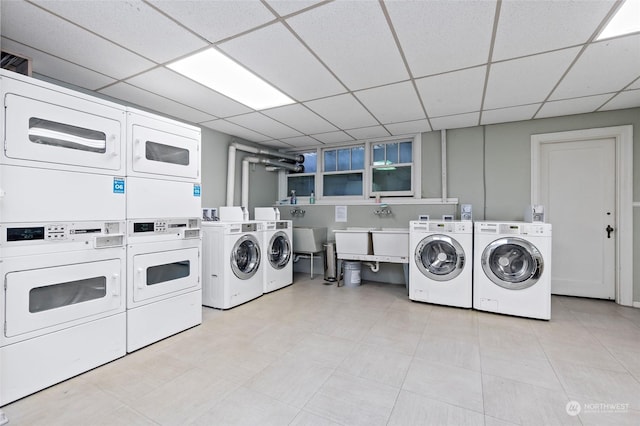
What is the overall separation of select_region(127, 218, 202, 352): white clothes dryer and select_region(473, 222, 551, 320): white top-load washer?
3103 millimetres

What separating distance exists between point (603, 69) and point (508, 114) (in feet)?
3.80

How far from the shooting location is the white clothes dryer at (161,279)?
2.30 m

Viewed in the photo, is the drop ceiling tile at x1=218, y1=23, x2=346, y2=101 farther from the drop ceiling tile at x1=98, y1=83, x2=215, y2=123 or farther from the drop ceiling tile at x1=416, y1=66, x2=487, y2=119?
the drop ceiling tile at x1=98, y1=83, x2=215, y2=123

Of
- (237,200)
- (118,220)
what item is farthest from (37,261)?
(237,200)

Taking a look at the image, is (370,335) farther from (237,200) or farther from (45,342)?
(237,200)

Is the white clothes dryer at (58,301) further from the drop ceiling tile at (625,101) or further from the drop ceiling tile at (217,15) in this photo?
the drop ceiling tile at (625,101)

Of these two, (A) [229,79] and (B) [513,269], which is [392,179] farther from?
(A) [229,79]

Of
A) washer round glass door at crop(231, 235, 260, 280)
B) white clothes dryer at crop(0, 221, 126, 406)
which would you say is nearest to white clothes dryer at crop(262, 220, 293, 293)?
washer round glass door at crop(231, 235, 260, 280)

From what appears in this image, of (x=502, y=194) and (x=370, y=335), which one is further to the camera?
(x=502, y=194)

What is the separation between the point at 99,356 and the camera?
2.07 meters

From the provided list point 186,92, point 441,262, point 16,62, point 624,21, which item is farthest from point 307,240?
point 624,21

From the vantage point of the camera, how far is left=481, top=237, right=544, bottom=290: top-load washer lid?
9.80 ft

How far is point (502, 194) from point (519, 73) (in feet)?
6.44

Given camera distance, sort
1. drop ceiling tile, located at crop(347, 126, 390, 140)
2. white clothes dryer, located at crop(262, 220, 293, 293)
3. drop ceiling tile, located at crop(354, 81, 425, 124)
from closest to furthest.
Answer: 1. drop ceiling tile, located at crop(354, 81, 425, 124)
2. white clothes dryer, located at crop(262, 220, 293, 293)
3. drop ceiling tile, located at crop(347, 126, 390, 140)
